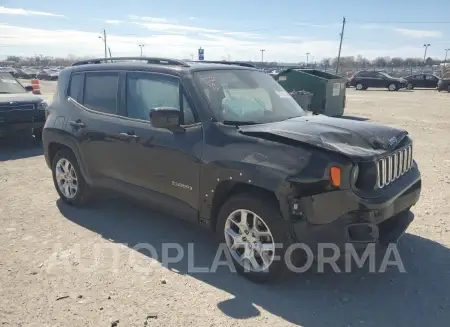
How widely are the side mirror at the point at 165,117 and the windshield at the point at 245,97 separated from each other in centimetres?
36

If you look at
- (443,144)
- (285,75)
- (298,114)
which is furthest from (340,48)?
(298,114)

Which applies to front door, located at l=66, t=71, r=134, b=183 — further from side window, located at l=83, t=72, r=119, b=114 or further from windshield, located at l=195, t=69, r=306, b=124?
windshield, located at l=195, t=69, r=306, b=124

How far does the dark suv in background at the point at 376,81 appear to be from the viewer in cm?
3284

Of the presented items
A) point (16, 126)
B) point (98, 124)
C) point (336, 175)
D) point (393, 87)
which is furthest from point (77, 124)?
point (393, 87)

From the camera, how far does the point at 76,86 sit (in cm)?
519

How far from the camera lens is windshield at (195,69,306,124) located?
3.88m

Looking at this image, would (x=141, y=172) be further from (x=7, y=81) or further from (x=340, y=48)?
(x=340, y=48)

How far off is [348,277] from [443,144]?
745 centimetres

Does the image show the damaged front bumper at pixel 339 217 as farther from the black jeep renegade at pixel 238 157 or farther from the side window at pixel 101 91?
the side window at pixel 101 91

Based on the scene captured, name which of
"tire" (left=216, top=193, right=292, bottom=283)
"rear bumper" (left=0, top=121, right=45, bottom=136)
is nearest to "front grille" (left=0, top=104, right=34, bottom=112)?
"rear bumper" (left=0, top=121, right=45, bottom=136)

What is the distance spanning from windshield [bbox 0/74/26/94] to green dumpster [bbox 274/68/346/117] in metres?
8.97

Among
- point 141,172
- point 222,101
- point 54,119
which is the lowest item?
point 141,172

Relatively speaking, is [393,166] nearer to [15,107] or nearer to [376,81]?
[15,107]

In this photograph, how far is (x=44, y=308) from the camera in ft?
10.5
